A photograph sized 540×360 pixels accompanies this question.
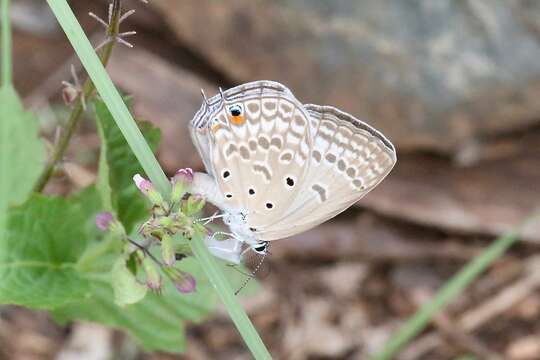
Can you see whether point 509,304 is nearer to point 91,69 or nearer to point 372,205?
point 372,205

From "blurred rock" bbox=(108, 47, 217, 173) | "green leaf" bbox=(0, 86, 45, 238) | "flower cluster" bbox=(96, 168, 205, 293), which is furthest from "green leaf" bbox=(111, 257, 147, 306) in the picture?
"blurred rock" bbox=(108, 47, 217, 173)

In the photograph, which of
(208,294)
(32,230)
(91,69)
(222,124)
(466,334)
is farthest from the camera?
(466,334)

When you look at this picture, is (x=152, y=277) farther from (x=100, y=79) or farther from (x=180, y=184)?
(x=100, y=79)

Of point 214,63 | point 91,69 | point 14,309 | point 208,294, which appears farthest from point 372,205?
point 91,69

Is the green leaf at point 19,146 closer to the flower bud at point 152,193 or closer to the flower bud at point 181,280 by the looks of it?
the flower bud at point 181,280

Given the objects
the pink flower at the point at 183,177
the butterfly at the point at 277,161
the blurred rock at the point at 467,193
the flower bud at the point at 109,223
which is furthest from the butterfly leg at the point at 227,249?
the blurred rock at the point at 467,193

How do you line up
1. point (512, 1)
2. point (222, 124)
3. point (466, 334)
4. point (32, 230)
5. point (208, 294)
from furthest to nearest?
1. point (466, 334)
2. point (512, 1)
3. point (208, 294)
4. point (32, 230)
5. point (222, 124)

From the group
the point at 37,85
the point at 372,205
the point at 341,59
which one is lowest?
the point at 372,205
